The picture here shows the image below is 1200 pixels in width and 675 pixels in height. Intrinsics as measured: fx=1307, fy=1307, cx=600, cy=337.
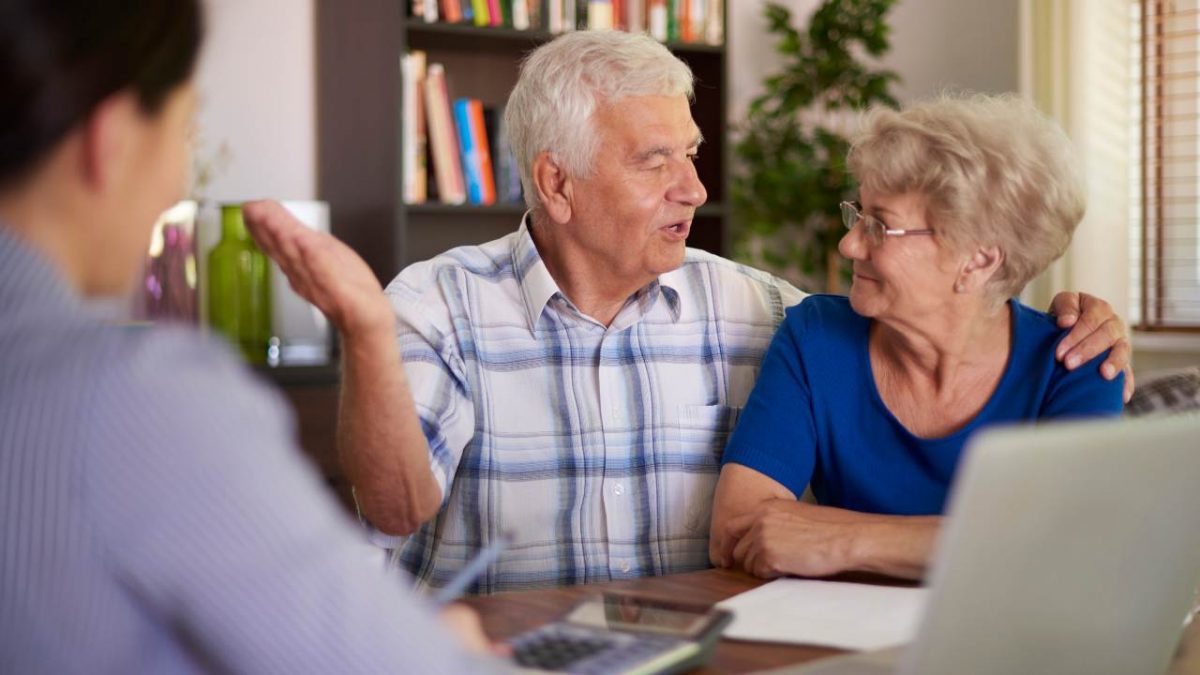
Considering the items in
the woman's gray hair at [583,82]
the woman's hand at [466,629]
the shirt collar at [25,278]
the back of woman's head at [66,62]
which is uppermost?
the woman's gray hair at [583,82]

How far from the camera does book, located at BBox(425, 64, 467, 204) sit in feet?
10.5

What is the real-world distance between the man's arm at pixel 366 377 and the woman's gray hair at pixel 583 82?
58cm

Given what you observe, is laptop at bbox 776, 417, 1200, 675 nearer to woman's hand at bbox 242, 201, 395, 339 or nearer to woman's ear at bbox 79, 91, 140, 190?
woman's ear at bbox 79, 91, 140, 190

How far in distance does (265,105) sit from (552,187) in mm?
1522

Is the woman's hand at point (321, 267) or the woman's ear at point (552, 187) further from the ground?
the woman's ear at point (552, 187)

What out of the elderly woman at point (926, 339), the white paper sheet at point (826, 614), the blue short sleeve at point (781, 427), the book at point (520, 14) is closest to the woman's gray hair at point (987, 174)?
Answer: the elderly woman at point (926, 339)

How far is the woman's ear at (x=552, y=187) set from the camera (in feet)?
6.65

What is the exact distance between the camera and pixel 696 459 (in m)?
1.94

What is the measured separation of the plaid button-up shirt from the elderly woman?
0.67ft

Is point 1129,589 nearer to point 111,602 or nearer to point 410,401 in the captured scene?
point 111,602

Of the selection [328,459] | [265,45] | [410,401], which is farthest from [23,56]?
[265,45]

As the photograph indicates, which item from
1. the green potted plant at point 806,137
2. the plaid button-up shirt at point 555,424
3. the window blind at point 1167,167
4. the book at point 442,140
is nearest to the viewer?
the plaid button-up shirt at point 555,424

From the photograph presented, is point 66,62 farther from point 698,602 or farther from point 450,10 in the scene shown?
point 450,10

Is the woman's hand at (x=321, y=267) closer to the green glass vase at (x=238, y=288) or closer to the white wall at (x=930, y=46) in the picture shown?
the green glass vase at (x=238, y=288)
